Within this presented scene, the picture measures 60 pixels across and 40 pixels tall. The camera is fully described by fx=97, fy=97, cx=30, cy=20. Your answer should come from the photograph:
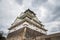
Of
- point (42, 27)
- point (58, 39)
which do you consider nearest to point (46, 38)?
point (58, 39)

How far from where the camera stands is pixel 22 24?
20078 millimetres

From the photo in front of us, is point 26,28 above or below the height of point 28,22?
below

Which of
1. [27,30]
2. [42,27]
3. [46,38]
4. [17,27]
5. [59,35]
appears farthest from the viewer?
[42,27]

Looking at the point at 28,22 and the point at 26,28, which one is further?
the point at 28,22

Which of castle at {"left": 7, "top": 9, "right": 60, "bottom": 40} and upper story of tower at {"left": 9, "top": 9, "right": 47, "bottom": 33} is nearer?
castle at {"left": 7, "top": 9, "right": 60, "bottom": 40}

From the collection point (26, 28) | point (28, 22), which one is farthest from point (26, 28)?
point (28, 22)

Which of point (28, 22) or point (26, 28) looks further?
point (28, 22)

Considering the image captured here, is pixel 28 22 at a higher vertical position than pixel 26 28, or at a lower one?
higher

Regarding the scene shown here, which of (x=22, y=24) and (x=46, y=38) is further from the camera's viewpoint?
(x=22, y=24)

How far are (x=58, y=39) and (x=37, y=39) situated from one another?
2.20 metres

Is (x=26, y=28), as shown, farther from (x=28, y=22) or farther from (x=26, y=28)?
(x=28, y=22)

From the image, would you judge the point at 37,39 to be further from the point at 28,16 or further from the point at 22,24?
the point at 28,16

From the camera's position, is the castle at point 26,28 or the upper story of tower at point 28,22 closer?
the castle at point 26,28

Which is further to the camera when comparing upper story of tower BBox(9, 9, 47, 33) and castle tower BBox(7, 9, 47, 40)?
upper story of tower BBox(9, 9, 47, 33)
